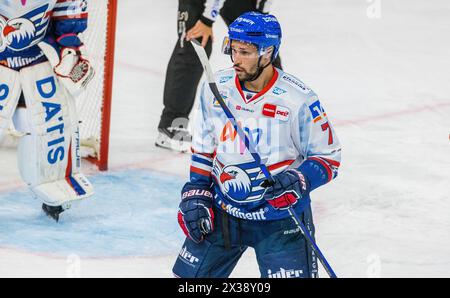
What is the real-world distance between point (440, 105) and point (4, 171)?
294 centimetres

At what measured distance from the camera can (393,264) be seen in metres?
5.22

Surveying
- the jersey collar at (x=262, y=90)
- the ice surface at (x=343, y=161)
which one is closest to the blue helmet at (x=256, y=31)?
the jersey collar at (x=262, y=90)

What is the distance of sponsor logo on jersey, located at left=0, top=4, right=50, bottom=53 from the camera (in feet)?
17.0

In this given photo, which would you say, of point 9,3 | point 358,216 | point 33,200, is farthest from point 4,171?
point 358,216

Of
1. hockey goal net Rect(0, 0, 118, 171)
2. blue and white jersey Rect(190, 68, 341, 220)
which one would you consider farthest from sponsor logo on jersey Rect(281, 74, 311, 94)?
hockey goal net Rect(0, 0, 118, 171)

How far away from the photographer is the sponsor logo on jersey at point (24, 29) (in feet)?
17.0

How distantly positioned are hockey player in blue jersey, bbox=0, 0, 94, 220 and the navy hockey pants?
62.7 inches

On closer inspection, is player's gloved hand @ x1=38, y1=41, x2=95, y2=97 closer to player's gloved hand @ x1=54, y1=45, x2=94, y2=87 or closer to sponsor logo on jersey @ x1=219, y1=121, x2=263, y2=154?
player's gloved hand @ x1=54, y1=45, x2=94, y2=87

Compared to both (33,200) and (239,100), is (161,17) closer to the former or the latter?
(33,200)

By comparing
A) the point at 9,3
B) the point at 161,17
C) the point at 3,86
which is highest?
the point at 9,3

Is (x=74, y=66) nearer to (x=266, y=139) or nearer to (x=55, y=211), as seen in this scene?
(x=55, y=211)

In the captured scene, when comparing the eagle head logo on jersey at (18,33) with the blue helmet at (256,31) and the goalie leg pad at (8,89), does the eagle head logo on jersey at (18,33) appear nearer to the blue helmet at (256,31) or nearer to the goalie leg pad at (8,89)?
the goalie leg pad at (8,89)

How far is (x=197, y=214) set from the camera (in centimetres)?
390

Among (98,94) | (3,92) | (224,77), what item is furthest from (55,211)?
(224,77)
